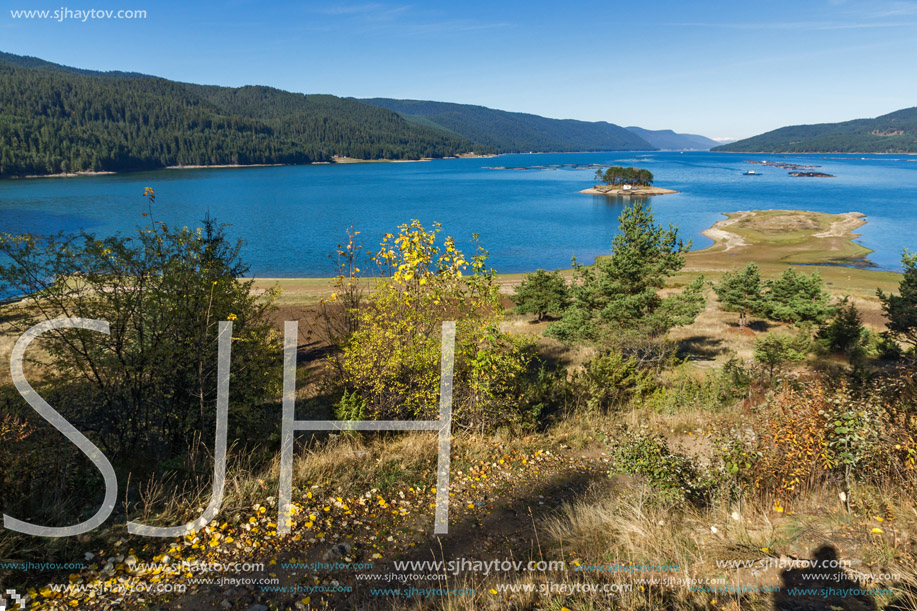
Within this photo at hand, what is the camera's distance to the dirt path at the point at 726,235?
63.8 m

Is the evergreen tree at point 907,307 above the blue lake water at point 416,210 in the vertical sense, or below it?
below

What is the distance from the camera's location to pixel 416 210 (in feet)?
310

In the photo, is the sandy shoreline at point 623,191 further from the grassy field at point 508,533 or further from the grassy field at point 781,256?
the grassy field at point 508,533

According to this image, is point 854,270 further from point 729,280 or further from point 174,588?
point 174,588

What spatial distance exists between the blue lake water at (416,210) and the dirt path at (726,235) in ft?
8.00

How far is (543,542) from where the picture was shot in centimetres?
528

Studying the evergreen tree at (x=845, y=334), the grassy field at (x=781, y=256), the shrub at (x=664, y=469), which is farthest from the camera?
the grassy field at (x=781, y=256)

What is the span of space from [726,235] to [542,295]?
177 feet

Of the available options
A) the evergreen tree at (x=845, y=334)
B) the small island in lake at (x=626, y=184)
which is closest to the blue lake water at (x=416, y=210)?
the small island in lake at (x=626, y=184)

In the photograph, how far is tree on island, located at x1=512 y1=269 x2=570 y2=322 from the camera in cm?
2939

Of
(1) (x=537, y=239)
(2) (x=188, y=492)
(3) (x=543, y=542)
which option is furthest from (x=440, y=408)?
(1) (x=537, y=239)

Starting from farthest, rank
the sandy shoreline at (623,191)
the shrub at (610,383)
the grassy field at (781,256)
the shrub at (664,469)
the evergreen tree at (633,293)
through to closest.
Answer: the sandy shoreline at (623,191)
the grassy field at (781,256)
the evergreen tree at (633,293)
the shrub at (610,383)
the shrub at (664,469)

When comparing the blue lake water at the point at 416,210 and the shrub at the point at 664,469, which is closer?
the shrub at the point at 664,469

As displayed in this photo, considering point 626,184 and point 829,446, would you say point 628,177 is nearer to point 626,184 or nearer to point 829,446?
point 626,184
